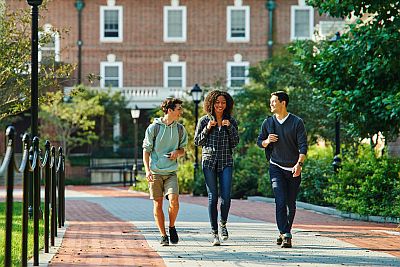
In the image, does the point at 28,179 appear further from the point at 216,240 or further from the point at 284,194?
the point at 284,194

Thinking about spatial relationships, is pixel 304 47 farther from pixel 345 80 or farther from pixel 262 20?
pixel 262 20

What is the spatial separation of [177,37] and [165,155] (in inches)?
1680

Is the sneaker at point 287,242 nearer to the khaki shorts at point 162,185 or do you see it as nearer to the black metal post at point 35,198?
the khaki shorts at point 162,185

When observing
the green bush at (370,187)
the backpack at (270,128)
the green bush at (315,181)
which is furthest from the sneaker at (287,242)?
the green bush at (315,181)

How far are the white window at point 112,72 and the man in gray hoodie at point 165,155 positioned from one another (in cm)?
4202

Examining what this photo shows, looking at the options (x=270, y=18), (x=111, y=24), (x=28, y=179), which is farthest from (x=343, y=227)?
(x=111, y=24)

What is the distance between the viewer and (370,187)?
1734cm

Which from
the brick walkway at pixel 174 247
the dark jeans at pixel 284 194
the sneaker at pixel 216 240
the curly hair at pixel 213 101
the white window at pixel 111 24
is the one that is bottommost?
the brick walkway at pixel 174 247

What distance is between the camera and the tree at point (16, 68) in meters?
19.8

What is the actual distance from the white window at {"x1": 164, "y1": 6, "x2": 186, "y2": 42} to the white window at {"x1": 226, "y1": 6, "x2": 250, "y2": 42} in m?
2.37

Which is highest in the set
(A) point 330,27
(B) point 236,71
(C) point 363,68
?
(A) point 330,27

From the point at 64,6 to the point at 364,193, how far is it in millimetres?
37453

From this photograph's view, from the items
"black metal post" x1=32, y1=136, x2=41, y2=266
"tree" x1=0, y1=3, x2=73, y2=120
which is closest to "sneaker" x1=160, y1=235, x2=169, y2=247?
"black metal post" x1=32, y1=136, x2=41, y2=266

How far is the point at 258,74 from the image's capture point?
38.3 m
